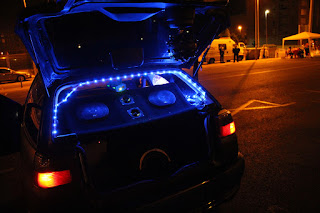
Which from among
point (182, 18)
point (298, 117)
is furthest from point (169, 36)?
point (298, 117)

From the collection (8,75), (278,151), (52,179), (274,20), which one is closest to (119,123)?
(52,179)

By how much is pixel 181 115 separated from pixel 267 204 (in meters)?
1.40

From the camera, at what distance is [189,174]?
2166mm

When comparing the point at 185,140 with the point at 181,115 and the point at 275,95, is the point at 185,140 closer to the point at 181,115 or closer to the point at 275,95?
the point at 181,115

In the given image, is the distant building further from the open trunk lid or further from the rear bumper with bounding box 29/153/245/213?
the rear bumper with bounding box 29/153/245/213

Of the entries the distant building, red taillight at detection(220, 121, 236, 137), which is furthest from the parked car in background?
the distant building

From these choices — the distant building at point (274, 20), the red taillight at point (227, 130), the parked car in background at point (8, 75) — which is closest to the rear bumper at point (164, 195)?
the red taillight at point (227, 130)

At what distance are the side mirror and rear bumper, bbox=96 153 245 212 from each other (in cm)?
134

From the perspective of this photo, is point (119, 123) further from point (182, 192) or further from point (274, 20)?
point (274, 20)

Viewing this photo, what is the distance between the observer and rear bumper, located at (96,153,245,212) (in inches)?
73.7

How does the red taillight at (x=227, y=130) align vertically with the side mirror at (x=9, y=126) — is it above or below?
below

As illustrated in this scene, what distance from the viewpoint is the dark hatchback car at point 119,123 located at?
1.86 meters

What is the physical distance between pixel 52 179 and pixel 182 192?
3.42 ft

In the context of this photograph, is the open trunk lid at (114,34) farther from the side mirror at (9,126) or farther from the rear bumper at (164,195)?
the rear bumper at (164,195)
